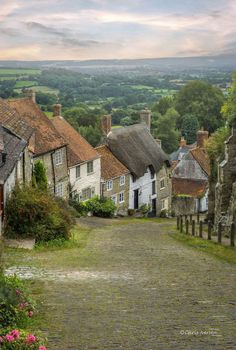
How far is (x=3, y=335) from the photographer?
8938 millimetres

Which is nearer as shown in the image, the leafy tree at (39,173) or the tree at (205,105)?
the leafy tree at (39,173)

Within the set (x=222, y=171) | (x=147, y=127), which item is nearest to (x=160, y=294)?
(x=222, y=171)

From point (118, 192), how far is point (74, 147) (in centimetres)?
602

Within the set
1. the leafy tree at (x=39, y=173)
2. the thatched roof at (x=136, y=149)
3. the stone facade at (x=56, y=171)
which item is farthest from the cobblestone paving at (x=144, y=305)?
the thatched roof at (x=136, y=149)

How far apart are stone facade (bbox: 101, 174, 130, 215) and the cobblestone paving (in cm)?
2775

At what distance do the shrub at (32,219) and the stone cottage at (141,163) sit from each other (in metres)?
25.6

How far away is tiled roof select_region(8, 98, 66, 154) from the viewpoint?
38625 millimetres

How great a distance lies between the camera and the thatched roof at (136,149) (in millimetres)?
51312

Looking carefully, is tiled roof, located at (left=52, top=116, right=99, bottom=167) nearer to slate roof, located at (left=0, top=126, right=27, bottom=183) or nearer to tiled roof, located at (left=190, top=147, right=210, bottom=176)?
slate roof, located at (left=0, top=126, right=27, bottom=183)

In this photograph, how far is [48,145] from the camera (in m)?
38.8

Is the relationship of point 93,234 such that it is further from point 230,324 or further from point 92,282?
point 230,324

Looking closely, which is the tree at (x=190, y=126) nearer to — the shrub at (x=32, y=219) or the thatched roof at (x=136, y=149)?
the thatched roof at (x=136, y=149)

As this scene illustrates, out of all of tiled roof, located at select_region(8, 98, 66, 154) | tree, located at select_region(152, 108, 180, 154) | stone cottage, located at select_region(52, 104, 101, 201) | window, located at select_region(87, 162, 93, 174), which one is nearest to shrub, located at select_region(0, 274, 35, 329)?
tiled roof, located at select_region(8, 98, 66, 154)

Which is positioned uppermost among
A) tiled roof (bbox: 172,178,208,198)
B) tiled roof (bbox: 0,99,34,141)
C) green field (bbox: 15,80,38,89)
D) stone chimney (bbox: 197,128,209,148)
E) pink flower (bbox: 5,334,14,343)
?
green field (bbox: 15,80,38,89)
